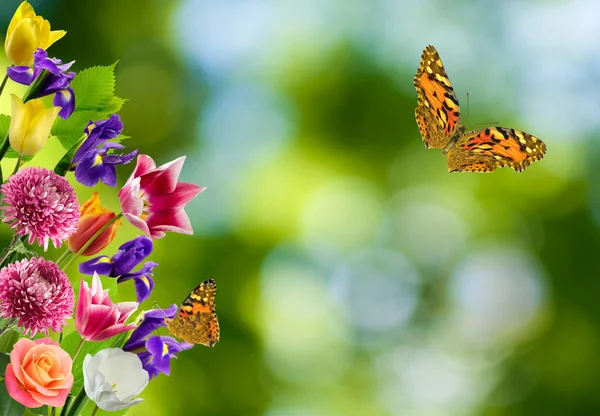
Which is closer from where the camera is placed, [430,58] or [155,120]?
[430,58]

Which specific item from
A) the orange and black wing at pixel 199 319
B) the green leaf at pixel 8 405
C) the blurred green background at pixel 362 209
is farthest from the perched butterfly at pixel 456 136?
the blurred green background at pixel 362 209

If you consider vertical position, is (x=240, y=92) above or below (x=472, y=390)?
above

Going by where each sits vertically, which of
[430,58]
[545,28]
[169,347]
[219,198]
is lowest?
[169,347]

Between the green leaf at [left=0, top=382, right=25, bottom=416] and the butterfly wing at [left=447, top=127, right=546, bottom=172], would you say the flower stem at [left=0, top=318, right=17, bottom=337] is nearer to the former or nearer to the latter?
the green leaf at [left=0, top=382, right=25, bottom=416]

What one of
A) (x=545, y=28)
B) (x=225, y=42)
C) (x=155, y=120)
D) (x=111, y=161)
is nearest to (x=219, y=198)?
(x=155, y=120)

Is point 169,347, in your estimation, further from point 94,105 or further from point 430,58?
point 430,58

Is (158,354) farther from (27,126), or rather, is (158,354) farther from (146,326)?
(27,126)

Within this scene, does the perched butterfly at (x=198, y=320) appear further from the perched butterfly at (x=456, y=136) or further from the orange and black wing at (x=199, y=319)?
the perched butterfly at (x=456, y=136)
